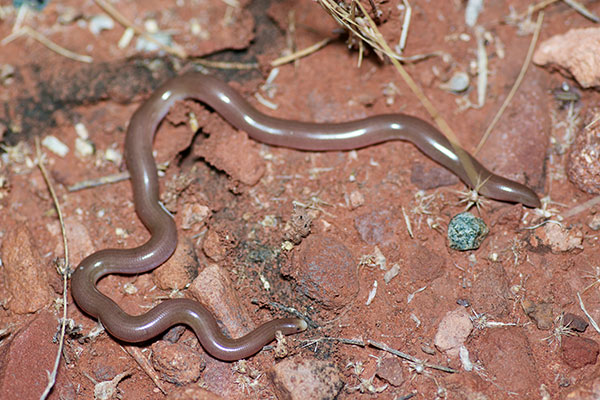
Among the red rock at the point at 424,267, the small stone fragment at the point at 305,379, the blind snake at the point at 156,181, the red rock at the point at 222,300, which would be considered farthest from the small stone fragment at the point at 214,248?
the red rock at the point at 424,267

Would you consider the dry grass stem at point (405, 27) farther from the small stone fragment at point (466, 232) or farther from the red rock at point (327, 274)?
the red rock at point (327, 274)

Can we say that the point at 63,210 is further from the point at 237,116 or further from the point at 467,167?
the point at 467,167

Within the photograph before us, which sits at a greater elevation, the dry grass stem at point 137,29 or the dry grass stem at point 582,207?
the dry grass stem at point 137,29

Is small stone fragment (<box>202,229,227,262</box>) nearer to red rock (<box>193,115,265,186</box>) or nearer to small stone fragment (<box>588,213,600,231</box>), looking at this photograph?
red rock (<box>193,115,265,186</box>)

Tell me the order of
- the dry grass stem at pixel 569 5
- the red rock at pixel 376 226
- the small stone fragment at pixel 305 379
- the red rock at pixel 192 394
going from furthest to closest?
the dry grass stem at pixel 569 5
the red rock at pixel 376 226
the small stone fragment at pixel 305 379
the red rock at pixel 192 394

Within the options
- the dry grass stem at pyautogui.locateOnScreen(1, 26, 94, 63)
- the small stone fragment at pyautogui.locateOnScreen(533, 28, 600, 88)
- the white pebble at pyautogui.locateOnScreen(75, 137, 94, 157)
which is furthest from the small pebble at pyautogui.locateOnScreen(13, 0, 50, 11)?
the small stone fragment at pyautogui.locateOnScreen(533, 28, 600, 88)

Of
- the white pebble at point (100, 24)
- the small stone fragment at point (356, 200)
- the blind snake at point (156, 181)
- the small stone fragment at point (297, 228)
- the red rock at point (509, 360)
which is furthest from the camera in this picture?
the white pebble at point (100, 24)

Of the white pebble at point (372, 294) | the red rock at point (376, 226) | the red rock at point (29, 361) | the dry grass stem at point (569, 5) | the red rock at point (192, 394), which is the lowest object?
the red rock at point (29, 361)

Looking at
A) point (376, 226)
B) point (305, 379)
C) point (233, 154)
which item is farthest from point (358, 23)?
point (305, 379)
